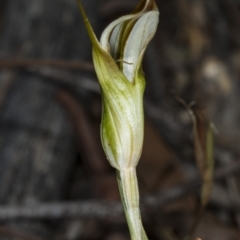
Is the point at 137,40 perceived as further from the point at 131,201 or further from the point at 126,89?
the point at 131,201

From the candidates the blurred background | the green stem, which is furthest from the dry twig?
the green stem

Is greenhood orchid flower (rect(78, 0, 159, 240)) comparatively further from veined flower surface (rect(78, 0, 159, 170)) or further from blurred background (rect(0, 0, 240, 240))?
blurred background (rect(0, 0, 240, 240))

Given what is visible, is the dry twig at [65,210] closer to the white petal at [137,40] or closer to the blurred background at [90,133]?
the blurred background at [90,133]

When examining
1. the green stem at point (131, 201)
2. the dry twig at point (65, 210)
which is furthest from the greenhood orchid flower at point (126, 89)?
the dry twig at point (65, 210)

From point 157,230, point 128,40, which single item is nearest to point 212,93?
point 157,230

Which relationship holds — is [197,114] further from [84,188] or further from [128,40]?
[84,188]

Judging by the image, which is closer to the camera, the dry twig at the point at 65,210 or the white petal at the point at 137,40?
the white petal at the point at 137,40

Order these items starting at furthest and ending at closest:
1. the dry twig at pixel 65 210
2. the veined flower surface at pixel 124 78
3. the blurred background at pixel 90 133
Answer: the blurred background at pixel 90 133, the dry twig at pixel 65 210, the veined flower surface at pixel 124 78
